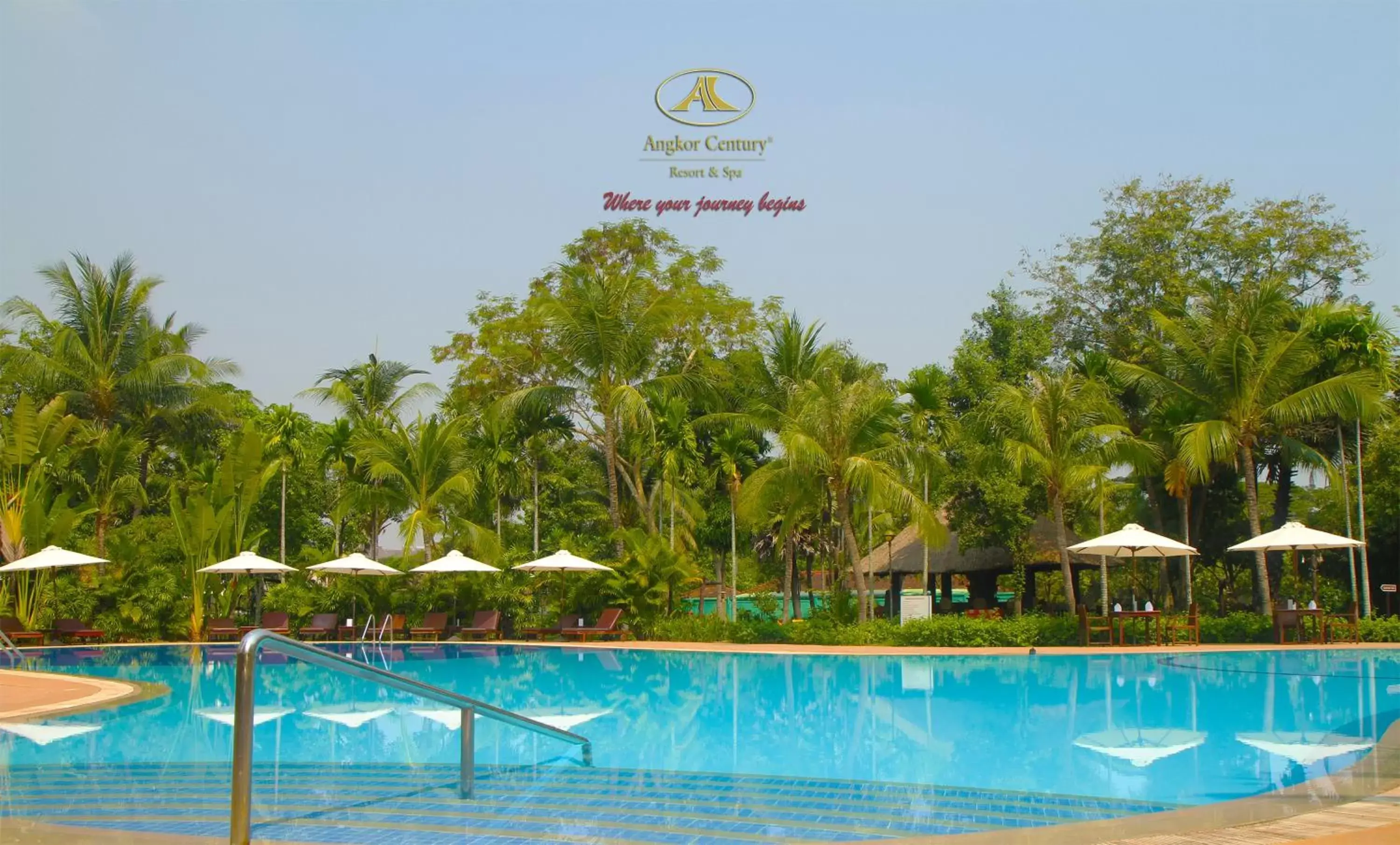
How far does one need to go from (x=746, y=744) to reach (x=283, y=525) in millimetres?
21997

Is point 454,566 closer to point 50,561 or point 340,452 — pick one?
point 50,561

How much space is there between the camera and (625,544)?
87.7 ft

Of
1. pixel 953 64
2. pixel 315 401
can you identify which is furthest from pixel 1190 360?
pixel 315 401

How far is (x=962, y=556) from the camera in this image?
3183 cm

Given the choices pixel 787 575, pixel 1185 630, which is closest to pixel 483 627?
pixel 787 575

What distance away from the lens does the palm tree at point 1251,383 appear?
22719mm

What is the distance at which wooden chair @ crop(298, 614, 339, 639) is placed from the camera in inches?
998

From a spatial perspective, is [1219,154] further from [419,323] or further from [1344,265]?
[419,323]

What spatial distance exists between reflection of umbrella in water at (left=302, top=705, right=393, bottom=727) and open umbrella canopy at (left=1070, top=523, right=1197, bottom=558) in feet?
42.1

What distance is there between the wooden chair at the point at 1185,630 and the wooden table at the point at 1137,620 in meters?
0.29

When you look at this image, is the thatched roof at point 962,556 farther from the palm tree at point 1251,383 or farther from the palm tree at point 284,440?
the palm tree at point 284,440

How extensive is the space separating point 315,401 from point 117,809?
98.2ft

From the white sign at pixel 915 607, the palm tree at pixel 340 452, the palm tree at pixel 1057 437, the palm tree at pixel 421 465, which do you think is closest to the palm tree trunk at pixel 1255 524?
the palm tree at pixel 1057 437

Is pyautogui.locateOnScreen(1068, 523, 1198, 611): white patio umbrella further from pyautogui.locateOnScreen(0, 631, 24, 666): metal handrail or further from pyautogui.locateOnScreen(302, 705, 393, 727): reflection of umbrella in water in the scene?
pyautogui.locateOnScreen(0, 631, 24, 666): metal handrail
